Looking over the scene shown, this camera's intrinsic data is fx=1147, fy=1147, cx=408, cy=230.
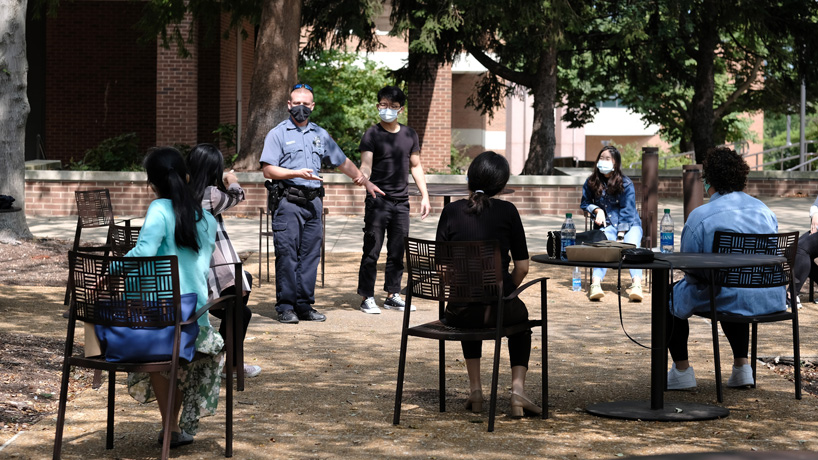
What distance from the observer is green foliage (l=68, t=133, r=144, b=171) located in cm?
2189

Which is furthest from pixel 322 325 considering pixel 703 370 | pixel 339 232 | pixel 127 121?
pixel 127 121

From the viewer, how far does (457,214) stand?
6.12 metres

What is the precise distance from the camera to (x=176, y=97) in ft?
76.6

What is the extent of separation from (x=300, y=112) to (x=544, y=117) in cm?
1475

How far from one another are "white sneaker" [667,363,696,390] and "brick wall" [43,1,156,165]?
72.1 feet

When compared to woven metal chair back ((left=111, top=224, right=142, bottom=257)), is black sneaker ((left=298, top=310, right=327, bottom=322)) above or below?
below

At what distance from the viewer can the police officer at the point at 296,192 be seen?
28.9 ft

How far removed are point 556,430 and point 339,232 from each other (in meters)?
10.7

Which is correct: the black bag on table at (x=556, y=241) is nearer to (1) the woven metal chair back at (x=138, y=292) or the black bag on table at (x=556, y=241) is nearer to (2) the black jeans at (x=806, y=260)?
(1) the woven metal chair back at (x=138, y=292)

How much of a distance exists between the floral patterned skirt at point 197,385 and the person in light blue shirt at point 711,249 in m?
2.73

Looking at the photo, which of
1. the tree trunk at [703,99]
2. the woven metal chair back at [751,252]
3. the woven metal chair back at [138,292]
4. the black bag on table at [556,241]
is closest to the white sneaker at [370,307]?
the black bag on table at [556,241]

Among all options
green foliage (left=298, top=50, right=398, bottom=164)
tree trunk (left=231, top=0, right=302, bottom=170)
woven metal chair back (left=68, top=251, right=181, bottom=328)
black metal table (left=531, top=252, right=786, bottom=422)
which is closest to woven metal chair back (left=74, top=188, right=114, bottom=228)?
black metal table (left=531, top=252, right=786, bottom=422)

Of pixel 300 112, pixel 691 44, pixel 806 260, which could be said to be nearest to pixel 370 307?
pixel 300 112

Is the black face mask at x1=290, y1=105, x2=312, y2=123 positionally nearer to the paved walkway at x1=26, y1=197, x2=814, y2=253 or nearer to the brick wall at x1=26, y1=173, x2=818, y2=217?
the paved walkway at x1=26, y1=197, x2=814, y2=253
